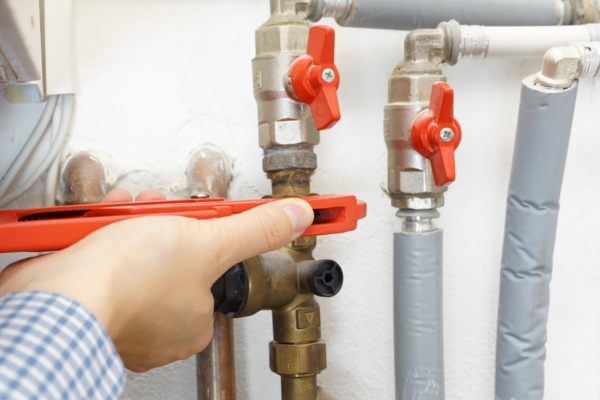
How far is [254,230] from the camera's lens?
0.34 metres

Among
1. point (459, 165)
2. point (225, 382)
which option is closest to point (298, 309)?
point (225, 382)

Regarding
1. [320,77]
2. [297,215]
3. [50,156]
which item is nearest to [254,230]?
[297,215]

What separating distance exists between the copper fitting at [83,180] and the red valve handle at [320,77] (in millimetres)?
197

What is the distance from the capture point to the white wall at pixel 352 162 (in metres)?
0.54

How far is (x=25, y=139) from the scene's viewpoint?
20.2 inches

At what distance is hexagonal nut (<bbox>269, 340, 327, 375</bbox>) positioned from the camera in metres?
0.48

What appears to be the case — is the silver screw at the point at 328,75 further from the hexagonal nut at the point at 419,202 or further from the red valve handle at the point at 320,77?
the hexagonal nut at the point at 419,202

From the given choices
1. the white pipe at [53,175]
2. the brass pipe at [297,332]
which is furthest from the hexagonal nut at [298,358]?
the white pipe at [53,175]

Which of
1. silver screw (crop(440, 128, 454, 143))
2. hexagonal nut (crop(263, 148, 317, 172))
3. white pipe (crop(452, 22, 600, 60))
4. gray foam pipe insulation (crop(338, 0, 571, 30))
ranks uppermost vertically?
gray foam pipe insulation (crop(338, 0, 571, 30))

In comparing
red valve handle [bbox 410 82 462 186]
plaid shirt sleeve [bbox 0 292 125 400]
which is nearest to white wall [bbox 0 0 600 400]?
red valve handle [bbox 410 82 462 186]

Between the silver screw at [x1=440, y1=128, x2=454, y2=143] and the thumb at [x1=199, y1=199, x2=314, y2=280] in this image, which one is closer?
the thumb at [x1=199, y1=199, x2=314, y2=280]

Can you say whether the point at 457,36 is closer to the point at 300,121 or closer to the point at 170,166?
the point at 300,121

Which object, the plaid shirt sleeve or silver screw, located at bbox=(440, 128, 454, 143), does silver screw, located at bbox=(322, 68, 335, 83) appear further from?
the plaid shirt sleeve

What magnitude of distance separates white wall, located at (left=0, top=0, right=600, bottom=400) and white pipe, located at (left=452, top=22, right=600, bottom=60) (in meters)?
0.07
